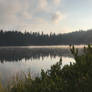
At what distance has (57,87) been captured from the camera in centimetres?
472

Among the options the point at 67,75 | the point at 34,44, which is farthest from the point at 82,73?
the point at 34,44

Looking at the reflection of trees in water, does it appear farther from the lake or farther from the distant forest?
the distant forest

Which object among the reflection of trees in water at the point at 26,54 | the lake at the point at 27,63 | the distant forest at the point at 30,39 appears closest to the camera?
the lake at the point at 27,63

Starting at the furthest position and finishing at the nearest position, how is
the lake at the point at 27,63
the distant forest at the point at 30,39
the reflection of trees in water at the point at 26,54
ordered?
the distant forest at the point at 30,39, the reflection of trees in water at the point at 26,54, the lake at the point at 27,63

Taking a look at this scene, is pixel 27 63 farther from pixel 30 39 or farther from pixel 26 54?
pixel 30 39

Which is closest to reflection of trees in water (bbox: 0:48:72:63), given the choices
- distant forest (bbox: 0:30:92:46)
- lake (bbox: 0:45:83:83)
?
lake (bbox: 0:45:83:83)

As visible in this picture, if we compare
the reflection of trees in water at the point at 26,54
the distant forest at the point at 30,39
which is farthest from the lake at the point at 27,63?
the distant forest at the point at 30,39

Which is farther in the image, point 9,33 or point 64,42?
point 64,42

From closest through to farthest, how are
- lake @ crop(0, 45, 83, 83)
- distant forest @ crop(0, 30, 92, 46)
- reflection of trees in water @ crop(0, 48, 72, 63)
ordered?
lake @ crop(0, 45, 83, 83), reflection of trees in water @ crop(0, 48, 72, 63), distant forest @ crop(0, 30, 92, 46)

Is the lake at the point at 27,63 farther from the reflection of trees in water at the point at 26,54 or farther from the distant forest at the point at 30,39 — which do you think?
the distant forest at the point at 30,39

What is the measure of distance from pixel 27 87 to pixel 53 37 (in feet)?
549

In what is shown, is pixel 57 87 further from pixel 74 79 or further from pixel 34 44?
pixel 34 44

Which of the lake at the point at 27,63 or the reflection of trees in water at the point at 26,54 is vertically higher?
the lake at the point at 27,63

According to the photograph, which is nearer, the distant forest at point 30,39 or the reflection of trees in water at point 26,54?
the reflection of trees in water at point 26,54
